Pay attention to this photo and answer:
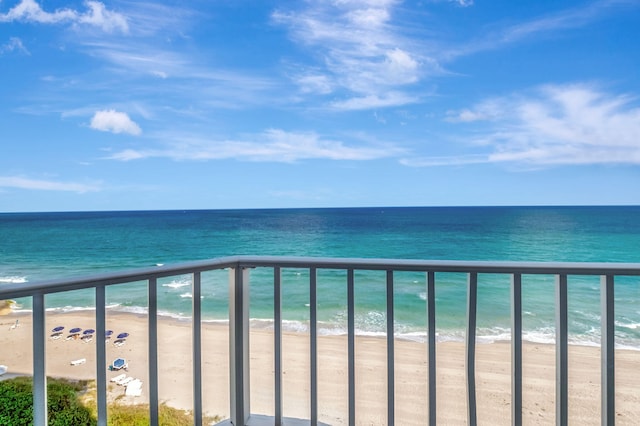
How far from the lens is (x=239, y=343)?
4.94ft

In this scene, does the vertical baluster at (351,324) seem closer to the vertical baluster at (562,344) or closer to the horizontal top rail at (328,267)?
the horizontal top rail at (328,267)

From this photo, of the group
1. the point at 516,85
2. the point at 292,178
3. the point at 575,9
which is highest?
the point at 516,85

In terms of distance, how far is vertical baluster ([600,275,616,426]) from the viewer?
1272mm

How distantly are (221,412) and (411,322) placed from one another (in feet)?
14.1

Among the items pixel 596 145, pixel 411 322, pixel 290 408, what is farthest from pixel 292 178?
pixel 290 408

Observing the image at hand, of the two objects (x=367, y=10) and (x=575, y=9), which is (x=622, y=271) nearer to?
(x=367, y=10)

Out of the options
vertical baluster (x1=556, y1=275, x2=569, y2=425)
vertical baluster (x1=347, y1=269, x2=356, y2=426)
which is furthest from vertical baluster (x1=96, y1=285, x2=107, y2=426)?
vertical baluster (x1=556, y1=275, x2=569, y2=425)

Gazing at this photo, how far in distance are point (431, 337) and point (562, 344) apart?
430mm

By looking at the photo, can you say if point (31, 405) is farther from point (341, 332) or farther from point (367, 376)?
point (341, 332)

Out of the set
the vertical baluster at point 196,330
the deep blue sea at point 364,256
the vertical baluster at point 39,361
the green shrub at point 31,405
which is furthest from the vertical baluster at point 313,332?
the green shrub at point 31,405

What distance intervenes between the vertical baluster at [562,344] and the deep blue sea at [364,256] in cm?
323

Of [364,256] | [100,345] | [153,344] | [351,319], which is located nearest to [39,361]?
[100,345]

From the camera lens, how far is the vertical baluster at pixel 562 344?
1290 mm

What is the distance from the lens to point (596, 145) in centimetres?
1359
